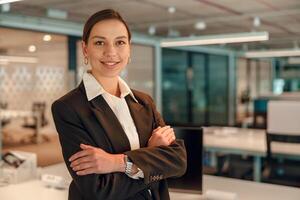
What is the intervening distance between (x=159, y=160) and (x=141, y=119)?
165 mm

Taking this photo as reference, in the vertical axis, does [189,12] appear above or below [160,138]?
above

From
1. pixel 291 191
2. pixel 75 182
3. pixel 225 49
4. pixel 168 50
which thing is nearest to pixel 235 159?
pixel 291 191

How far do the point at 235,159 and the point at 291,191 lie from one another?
91.6 inches

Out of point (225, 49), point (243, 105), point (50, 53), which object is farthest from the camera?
point (243, 105)

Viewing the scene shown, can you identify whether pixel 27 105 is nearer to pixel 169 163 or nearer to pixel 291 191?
pixel 291 191

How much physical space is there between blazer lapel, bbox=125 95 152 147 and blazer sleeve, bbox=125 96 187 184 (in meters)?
0.05

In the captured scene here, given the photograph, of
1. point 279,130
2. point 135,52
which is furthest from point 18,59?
point 279,130

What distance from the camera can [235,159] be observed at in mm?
4570

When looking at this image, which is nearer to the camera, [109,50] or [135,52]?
[109,50]

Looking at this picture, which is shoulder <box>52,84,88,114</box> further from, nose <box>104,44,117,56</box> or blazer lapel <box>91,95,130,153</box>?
nose <box>104,44,117,56</box>

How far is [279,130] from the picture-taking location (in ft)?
11.8

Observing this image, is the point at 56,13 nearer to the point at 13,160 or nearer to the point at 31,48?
the point at 31,48

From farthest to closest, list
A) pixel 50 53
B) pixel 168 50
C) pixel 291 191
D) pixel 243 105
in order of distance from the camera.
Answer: pixel 243 105, pixel 168 50, pixel 50 53, pixel 291 191

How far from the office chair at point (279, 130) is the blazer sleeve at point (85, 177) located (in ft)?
8.75
